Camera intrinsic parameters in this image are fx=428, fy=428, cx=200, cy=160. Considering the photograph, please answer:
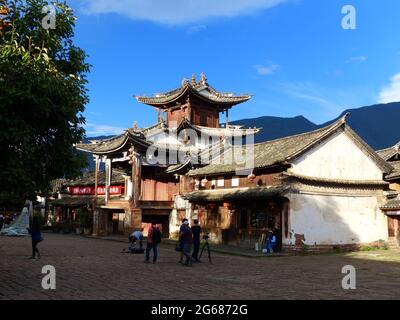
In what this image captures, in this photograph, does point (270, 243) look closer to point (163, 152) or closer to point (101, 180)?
point (163, 152)

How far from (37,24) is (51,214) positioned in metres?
43.4

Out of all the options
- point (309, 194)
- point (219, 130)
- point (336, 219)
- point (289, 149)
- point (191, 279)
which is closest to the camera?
point (191, 279)

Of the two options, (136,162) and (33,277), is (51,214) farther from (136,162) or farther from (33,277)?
(33,277)

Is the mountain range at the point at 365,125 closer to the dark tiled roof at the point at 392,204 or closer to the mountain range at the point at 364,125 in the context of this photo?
the mountain range at the point at 364,125

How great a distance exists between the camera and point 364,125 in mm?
164875

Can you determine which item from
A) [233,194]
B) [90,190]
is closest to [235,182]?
[233,194]

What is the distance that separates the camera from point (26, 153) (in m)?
9.59

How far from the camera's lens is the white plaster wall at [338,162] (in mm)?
23062

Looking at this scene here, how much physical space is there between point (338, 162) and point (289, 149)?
3.01m

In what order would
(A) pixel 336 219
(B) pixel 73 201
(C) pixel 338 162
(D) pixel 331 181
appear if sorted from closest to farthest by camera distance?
(D) pixel 331 181 → (A) pixel 336 219 → (C) pixel 338 162 → (B) pixel 73 201

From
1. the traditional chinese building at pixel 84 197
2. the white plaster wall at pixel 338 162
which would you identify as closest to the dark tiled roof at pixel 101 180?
the traditional chinese building at pixel 84 197

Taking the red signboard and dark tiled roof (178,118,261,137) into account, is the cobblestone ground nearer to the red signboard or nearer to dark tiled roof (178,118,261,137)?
Result: dark tiled roof (178,118,261,137)

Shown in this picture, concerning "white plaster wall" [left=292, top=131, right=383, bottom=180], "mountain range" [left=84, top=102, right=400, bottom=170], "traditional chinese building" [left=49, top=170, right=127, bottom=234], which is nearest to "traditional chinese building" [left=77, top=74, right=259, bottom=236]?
"traditional chinese building" [left=49, top=170, right=127, bottom=234]

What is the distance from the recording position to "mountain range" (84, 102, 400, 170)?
155m
